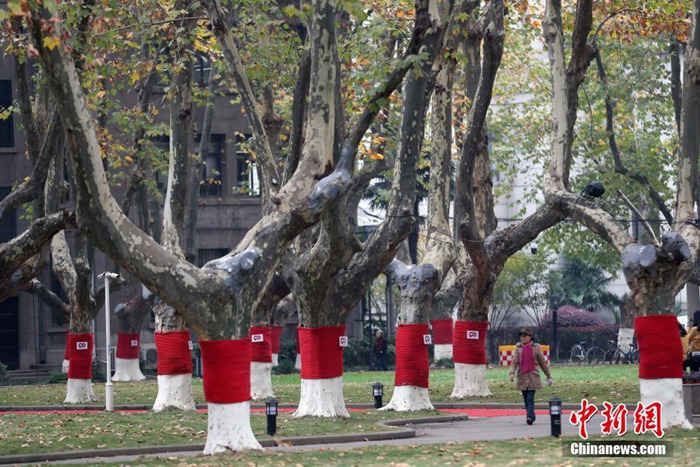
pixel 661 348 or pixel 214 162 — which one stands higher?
pixel 214 162

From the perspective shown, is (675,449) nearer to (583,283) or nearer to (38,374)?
(38,374)

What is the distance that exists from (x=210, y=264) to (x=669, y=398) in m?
7.45

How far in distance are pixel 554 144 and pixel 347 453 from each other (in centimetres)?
963

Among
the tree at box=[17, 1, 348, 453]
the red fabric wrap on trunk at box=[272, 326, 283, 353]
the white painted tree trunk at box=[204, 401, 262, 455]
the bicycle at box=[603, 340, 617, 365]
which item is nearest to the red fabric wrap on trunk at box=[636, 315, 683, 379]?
the tree at box=[17, 1, 348, 453]

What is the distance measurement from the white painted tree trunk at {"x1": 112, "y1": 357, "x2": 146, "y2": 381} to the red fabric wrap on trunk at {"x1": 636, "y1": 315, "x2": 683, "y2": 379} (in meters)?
24.7

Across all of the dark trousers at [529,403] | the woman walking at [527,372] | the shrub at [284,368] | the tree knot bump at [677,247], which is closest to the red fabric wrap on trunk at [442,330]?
the shrub at [284,368]

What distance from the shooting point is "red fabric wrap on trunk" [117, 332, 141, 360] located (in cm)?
4242

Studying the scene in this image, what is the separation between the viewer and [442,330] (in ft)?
166

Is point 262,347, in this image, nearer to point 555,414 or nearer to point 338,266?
point 338,266

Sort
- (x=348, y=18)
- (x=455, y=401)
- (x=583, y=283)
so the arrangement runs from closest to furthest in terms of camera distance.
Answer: (x=455, y=401) < (x=348, y=18) < (x=583, y=283)

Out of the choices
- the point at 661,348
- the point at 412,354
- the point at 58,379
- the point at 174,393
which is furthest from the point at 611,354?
the point at 661,348

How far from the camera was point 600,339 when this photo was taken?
2391 inches

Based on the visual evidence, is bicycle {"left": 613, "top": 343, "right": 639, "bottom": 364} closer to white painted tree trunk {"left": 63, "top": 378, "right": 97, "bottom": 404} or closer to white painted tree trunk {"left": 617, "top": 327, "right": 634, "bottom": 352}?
white painted tree trunk {"left": 617, "top": 327, "right": 634, "bottom": 352}

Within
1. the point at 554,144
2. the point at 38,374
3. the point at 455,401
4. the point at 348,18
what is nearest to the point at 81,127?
the point at 554,144
